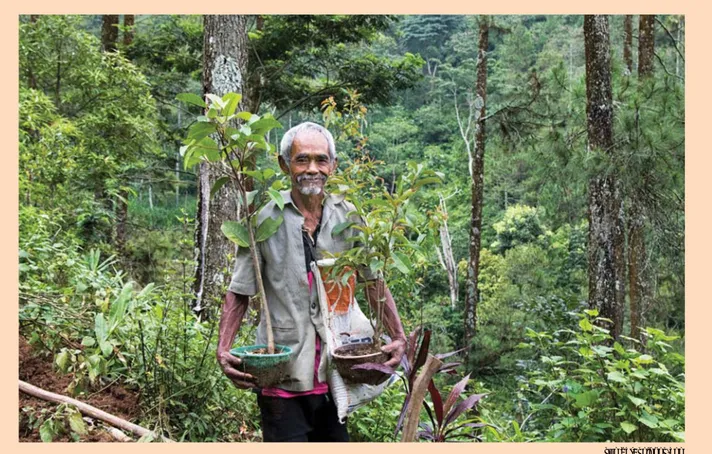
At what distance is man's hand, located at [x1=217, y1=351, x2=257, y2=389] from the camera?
2227mm

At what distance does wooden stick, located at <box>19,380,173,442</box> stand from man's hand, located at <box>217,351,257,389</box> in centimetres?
89

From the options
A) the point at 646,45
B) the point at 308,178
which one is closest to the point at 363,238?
the point at 308,178

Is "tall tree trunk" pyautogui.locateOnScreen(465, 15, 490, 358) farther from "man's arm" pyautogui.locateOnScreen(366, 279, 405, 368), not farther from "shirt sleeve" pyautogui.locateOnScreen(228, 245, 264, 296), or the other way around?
"shirt sleeve" pyautogui.locateOnScreen(228, 245, 264, 296)

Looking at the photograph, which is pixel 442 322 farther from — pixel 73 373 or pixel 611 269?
pixel 73 373

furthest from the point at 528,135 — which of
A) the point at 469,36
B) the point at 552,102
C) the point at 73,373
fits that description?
the point at 469,36

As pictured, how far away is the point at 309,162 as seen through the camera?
2.41 m

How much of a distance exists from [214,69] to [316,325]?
A: 121 inches

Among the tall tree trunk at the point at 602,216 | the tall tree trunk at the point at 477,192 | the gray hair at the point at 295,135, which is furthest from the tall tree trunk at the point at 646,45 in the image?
the gray hair at the point at 295,135

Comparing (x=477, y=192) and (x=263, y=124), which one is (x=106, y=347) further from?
(x=477, y=192)

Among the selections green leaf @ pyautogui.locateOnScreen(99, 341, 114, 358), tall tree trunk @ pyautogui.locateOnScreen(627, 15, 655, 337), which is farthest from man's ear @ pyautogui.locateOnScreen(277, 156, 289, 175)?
tall tree trunk @ pyautogui.locateOnScreen(627, 15, 655, 337)

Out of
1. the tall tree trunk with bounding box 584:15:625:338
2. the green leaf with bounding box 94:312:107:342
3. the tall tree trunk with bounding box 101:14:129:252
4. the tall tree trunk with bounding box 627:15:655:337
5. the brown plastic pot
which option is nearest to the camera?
the brown plastic pot

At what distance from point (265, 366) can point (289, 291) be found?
11.3 inches

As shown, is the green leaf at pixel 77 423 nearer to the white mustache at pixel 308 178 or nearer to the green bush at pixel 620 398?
the white mustache at pixel 308 178

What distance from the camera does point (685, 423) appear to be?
2953 mm
